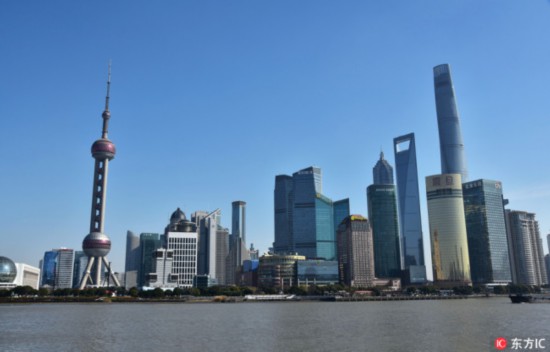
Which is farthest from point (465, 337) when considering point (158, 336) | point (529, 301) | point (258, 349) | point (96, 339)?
point (529, 301)

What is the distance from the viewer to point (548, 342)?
212ft

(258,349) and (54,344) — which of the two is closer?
(258,349)

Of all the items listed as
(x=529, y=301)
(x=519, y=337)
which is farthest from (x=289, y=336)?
(x=529, y=301)

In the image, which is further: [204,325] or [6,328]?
[204,325]

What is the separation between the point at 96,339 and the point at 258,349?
86.3ft

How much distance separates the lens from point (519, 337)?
7056 cm

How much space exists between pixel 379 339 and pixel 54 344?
44228 mm

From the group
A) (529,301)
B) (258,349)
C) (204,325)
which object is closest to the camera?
(258,349)

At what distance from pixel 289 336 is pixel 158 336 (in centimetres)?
1991

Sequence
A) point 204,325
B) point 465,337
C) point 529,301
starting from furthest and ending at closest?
point 529,301, point 204,325, point 465,337

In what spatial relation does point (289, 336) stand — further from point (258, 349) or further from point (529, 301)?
point (529, 301)

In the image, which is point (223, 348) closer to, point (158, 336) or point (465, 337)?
point (158, 336)

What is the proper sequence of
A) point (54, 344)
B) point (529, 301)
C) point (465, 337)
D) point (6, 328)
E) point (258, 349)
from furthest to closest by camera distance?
point (529, 301)
point (6, 328)
point (465, 337)
point (54, 344)
point (258, 349)

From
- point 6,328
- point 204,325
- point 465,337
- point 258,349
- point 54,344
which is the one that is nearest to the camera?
point 258,349
